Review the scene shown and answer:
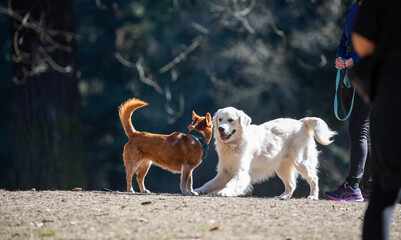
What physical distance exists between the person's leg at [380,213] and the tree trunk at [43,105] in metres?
7.93

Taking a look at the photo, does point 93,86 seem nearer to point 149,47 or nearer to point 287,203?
point 149,47

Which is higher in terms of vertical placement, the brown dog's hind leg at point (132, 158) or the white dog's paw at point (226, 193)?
the brown dog's hind leg at point (132, 158)

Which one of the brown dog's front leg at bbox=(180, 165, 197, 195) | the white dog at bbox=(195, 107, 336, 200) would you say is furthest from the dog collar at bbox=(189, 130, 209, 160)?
the brown dog's front leg at bbox=(180, 165, 197, 195)

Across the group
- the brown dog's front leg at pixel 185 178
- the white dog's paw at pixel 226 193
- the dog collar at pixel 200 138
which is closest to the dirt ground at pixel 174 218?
the white dog's paw at pixel 226 193

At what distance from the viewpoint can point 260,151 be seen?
7.51 m

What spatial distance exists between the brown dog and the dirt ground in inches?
32.6

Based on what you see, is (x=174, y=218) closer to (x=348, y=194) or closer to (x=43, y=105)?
(x=348, y=194)

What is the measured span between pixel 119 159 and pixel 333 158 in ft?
27.8

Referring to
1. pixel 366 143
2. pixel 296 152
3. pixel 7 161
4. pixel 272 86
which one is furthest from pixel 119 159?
pixel 366 143

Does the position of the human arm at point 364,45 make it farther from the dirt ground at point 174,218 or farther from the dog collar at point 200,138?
the dog collar at point 200,138

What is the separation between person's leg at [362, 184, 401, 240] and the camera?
11.2 feet

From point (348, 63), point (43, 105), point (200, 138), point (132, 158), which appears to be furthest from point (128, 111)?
point (43, 105)

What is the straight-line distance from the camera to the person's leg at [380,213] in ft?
11.2

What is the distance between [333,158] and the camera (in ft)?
68.2
